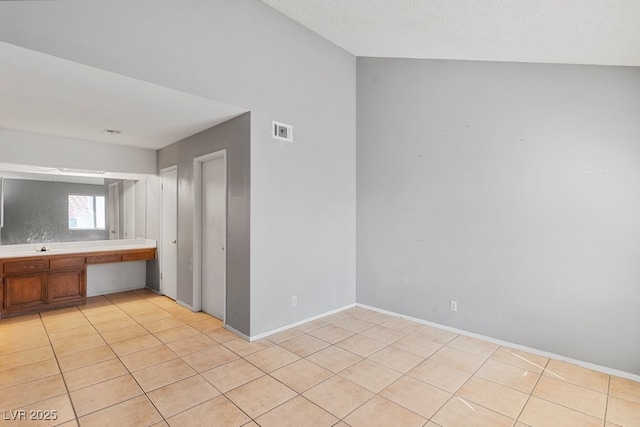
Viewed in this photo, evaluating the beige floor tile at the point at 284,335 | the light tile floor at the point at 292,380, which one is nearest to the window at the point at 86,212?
the light tile floor at the point at 292,380

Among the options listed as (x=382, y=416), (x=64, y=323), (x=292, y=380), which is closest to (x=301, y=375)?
(x=292, y=380)

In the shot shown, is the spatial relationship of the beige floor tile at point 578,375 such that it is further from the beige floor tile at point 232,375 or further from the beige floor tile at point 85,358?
the beige floor tile at point 85,358

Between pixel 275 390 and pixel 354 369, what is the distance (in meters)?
0.76

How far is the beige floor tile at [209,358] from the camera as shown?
2.90 meters

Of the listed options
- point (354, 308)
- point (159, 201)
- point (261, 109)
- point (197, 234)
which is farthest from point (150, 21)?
point (354, 308)

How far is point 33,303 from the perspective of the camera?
14.0ft

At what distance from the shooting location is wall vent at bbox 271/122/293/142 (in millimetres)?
3655

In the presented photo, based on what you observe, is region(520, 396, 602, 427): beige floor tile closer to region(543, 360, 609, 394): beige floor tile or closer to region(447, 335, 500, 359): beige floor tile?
region(543, 360, 609, 394): beige floor tile

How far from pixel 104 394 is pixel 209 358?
85 cm

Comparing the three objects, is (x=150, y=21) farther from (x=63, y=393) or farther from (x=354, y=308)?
(x=354, y=308)

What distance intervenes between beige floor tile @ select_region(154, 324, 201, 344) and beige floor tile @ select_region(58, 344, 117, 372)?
49 cm

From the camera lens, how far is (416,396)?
8.07 feet

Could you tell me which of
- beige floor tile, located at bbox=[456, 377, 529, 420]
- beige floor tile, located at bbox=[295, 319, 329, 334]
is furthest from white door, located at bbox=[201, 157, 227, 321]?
beige floor tile, located at bbox=[456, 377, 529, 420]

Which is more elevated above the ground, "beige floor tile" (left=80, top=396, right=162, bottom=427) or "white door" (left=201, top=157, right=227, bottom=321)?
"white door" (left=201, top=157, right=227, bottom=321)
